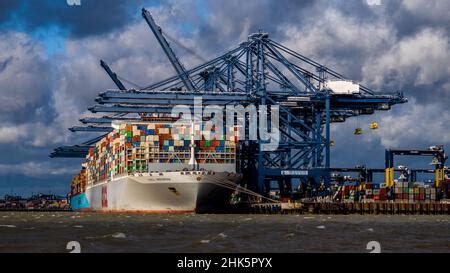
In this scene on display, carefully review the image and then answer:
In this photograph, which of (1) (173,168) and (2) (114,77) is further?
(2) (114,77)

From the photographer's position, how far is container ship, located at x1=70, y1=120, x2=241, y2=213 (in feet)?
317

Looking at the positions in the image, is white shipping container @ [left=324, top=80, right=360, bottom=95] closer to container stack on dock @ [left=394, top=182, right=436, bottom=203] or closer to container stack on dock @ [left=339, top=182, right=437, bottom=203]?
container stack on dock @ [left=339, top=182, right=437, bottom=203]

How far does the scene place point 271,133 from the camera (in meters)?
121

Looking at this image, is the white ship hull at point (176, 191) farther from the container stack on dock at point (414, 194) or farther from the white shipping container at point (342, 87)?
the container stack on dock at point (414, 194)

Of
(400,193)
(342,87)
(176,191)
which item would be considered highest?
(342,87)

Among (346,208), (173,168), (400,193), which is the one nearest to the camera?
(173,168)


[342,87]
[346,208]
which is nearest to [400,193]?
[346,208]

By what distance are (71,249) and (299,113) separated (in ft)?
302

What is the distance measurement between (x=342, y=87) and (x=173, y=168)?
3361cm

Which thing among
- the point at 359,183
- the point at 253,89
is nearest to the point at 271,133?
the point at 253,89

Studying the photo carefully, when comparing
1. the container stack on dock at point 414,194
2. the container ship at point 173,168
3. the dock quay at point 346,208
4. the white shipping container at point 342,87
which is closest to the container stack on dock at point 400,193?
the container stack on dock at point 414,194

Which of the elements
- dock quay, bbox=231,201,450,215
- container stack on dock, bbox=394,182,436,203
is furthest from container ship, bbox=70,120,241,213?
container stack on dock, bbox=394,182,436,203

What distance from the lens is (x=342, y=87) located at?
11931cm

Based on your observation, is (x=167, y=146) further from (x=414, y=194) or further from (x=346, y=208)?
(x=414, y=194)
